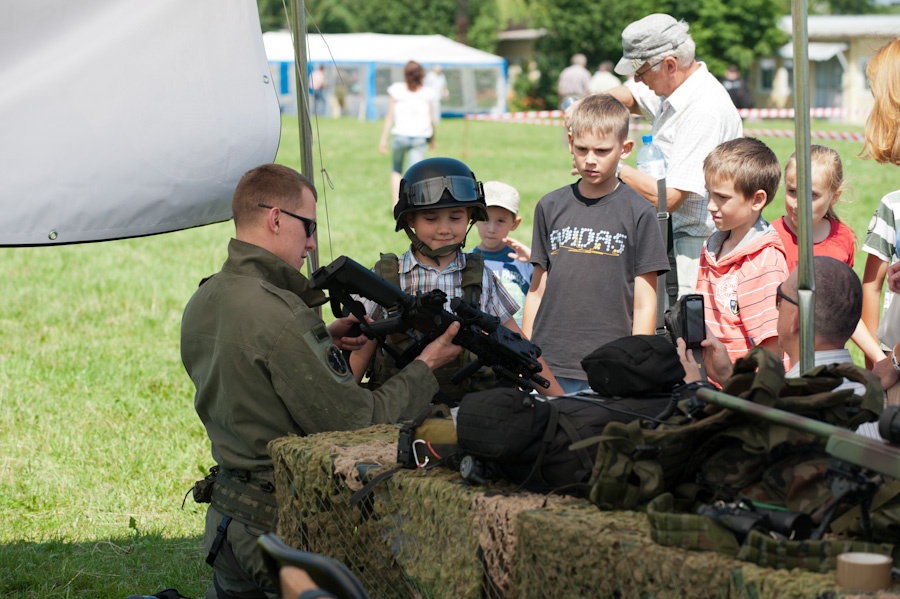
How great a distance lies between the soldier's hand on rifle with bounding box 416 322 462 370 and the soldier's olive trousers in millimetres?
796

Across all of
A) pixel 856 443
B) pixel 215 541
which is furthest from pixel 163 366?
pixel 856 443

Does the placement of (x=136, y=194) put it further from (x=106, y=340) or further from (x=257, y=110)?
(x=106, y=340)

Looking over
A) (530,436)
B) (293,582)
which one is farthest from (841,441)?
(293,582)

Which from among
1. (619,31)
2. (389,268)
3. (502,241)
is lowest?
(502,241)

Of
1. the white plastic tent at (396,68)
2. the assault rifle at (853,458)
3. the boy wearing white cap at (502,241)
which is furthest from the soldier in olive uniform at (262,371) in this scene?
the white plastic tent at (396,68)

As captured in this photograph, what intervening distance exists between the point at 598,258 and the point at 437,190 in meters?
0.95

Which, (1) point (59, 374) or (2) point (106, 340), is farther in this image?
(2) point (106, 340)

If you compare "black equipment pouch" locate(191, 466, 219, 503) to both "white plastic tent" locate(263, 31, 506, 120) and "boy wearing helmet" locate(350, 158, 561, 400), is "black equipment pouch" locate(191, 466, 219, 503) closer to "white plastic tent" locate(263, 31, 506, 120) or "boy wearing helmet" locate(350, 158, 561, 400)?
"boy wearing helmet" locate(350, 158, 561, 400)

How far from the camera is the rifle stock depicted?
2.13m

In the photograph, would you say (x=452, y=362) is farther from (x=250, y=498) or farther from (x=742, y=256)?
(x=742, y=256)

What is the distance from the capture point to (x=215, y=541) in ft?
12.3

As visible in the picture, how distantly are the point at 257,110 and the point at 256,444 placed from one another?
169 cm

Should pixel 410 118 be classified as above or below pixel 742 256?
above

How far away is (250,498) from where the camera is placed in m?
3.69
